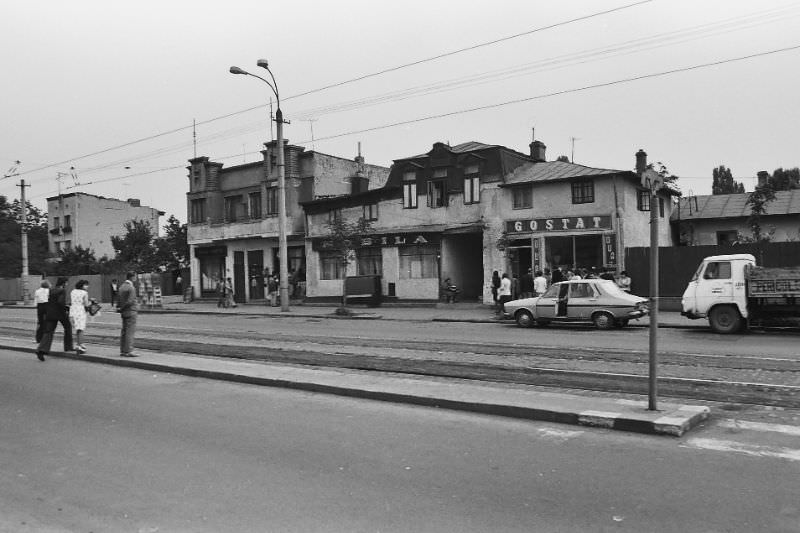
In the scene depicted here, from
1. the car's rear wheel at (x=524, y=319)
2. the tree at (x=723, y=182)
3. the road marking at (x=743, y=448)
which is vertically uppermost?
the tree at (x=723, y=182)

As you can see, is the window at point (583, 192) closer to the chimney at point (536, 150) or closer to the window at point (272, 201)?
the chimney at point (536, 150)

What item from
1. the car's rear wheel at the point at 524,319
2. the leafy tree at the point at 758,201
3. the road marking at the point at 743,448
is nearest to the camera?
the road marking at the point at 743,448

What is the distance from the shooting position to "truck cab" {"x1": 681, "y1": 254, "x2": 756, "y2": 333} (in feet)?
53.4

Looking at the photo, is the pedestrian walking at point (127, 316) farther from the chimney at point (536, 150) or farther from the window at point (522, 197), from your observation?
the chimney at point (536, 150)

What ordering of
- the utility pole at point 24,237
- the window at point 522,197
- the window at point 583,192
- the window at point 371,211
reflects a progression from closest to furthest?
the window at point 583,192 → the window at point 522,197 → the window at point 371,211 → the utility pole at point 24,237

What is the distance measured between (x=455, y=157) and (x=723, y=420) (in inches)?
907

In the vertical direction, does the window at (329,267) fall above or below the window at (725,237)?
below

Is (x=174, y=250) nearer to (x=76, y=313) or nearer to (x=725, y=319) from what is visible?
(x=76, y=313)

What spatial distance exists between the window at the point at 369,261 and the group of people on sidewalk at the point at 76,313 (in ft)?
59.6

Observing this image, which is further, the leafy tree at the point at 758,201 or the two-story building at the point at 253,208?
the two-story building at the point at 253,208

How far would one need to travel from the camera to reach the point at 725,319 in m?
16.5

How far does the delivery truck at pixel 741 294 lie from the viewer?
1564 centimetres

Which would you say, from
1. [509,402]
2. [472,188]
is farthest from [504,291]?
[509,402]

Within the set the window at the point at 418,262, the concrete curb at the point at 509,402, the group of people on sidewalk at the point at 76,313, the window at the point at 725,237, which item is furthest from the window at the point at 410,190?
the concrete curb at the point at 509,402
